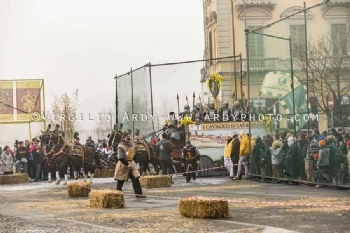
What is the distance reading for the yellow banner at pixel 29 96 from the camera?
161 ft

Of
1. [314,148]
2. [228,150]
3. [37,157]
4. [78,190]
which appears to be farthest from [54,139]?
[314,148]

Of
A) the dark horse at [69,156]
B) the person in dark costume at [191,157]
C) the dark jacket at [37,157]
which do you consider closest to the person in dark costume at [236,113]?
the person in dark costume at [191,157]

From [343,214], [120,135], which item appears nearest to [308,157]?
[343,214]

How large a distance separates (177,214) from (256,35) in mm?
14450

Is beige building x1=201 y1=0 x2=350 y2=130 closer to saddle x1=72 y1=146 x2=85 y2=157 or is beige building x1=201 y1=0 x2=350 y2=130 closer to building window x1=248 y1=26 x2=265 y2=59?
building window x1=248 y1=26 x2=265 y2=59

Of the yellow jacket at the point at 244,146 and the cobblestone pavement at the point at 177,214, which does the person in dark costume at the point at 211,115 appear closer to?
the yellow jacket at the point at 244,146

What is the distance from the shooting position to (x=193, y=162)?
32438 mm

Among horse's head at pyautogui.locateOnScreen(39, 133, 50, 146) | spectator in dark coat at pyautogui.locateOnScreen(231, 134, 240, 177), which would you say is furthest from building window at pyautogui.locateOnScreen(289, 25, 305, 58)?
horse's head at pyautogui.locateOnScreen(39, 133, 50, 146)

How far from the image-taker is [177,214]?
1738cm

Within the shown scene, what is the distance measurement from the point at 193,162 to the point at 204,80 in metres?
22.2

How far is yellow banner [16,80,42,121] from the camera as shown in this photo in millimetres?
49219

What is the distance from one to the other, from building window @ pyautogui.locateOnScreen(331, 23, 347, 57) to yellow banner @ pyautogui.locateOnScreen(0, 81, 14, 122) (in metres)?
28.0

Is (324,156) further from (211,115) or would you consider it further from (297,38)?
(211,115)

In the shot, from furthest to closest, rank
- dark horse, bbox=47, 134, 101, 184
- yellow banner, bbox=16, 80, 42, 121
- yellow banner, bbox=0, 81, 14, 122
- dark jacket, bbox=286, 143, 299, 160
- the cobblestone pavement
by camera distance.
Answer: yellow banner, bbox=16, 80, 42, 121
yellow banner, bbox=0, 81, 14, 122
dark horse, bbox=47, 134, 101, 184
dark jacket, bbox=286, 143, 299, 160
the cobblestone pavement
